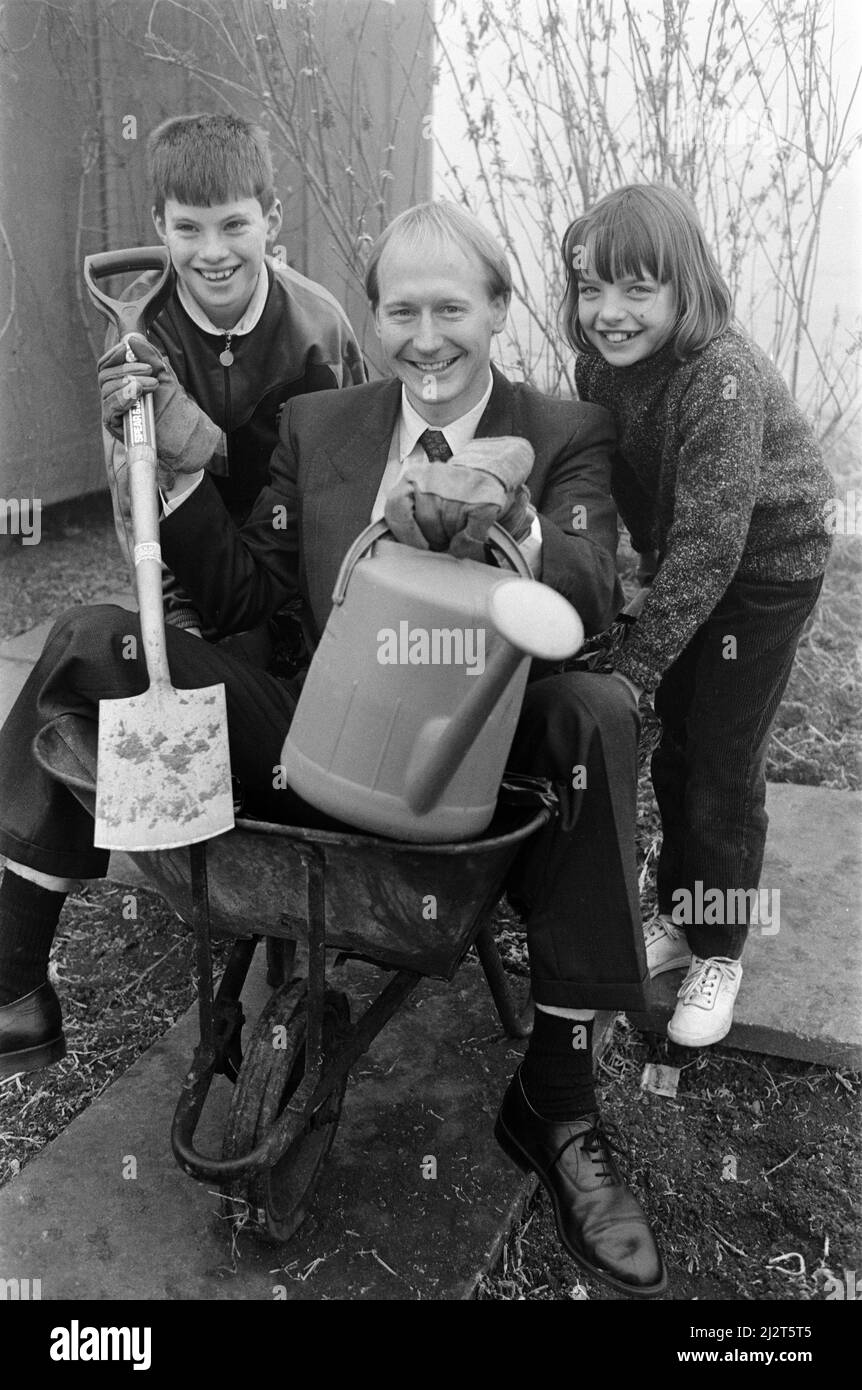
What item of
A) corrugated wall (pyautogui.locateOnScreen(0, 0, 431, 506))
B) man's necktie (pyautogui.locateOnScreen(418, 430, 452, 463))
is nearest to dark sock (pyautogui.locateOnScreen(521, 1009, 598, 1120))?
man's necktie (pyautogui.locateOnScreen(418, 430, 452, 463))

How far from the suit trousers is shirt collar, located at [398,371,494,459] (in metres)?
0.47

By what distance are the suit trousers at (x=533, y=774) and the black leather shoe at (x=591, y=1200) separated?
0.24 metres

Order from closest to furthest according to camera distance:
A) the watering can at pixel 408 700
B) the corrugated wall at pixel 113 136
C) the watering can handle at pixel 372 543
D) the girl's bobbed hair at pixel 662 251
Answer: the watering can at pixel 408 700
the watering can handle at pixel 372 543
the girl's bobbed hair at pixel 662 251
the corrugated wall at pixel 113 136

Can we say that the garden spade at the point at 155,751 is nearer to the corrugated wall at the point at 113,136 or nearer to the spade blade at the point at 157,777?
the spade blade at the point at 157,777

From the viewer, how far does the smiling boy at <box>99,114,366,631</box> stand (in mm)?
2174

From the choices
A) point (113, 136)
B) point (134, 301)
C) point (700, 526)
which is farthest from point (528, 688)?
point (113, 136)

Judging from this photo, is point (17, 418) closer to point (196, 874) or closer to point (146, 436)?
point (146, 436)

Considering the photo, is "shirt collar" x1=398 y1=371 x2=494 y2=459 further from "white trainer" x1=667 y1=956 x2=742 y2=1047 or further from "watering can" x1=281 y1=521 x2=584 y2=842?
"white trainer" x1=667 y1=956 x2=742 y2=1047

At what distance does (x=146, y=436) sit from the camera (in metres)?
1.68

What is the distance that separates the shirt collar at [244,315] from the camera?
7.46 feet

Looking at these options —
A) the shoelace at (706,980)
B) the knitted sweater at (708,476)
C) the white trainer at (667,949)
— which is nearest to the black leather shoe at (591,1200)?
the shoelace at (706,980)

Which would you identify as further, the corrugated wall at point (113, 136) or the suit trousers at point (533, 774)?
the corrugated wall at point (113, 136)

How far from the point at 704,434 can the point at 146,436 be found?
2.77 ft

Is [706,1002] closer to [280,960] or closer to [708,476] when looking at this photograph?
[280,960]
